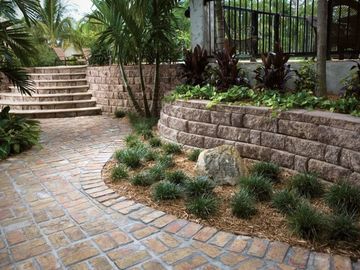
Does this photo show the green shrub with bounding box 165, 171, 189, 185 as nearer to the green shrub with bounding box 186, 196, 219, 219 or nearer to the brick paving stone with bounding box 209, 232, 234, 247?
the green shrub with bounding box 186, 196, 219, 219

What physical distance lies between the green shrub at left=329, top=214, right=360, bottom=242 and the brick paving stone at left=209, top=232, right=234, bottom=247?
653mm

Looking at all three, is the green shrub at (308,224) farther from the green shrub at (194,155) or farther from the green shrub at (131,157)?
the green shrub at (131,157)

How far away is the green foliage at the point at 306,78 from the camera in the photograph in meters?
4.07

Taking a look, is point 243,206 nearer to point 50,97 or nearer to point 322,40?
point 322,40

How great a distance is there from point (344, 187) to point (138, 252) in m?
1.65

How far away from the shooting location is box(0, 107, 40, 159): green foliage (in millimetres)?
4400

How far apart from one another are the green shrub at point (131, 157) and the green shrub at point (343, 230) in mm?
2125

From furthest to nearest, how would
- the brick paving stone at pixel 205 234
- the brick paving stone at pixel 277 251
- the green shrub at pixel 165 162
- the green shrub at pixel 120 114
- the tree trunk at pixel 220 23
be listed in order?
the green shrub at pixel 120 114, the tree trunk at pixel 220 23, the green shrub at pixel 165 162, the brick paving stone at pixel 205 234, the brick paving stone at pixel 277 251

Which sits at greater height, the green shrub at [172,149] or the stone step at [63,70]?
the stone step at [63,70]

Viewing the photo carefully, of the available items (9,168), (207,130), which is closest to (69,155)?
Answer: (9,168)

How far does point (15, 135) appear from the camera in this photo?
15.1 ft

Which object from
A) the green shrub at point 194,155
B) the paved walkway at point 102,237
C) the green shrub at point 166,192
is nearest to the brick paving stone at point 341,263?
the paved walkway at point 102,237

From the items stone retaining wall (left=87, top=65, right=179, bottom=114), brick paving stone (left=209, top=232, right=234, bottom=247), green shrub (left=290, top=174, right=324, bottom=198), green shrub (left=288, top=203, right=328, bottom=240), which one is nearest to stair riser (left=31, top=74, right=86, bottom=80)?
stone retaining wall (left=87, top=65, right=179, bottom=114)

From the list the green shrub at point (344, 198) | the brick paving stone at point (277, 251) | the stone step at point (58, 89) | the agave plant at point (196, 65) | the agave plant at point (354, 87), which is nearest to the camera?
the brick paving stone at point (277, 251)
